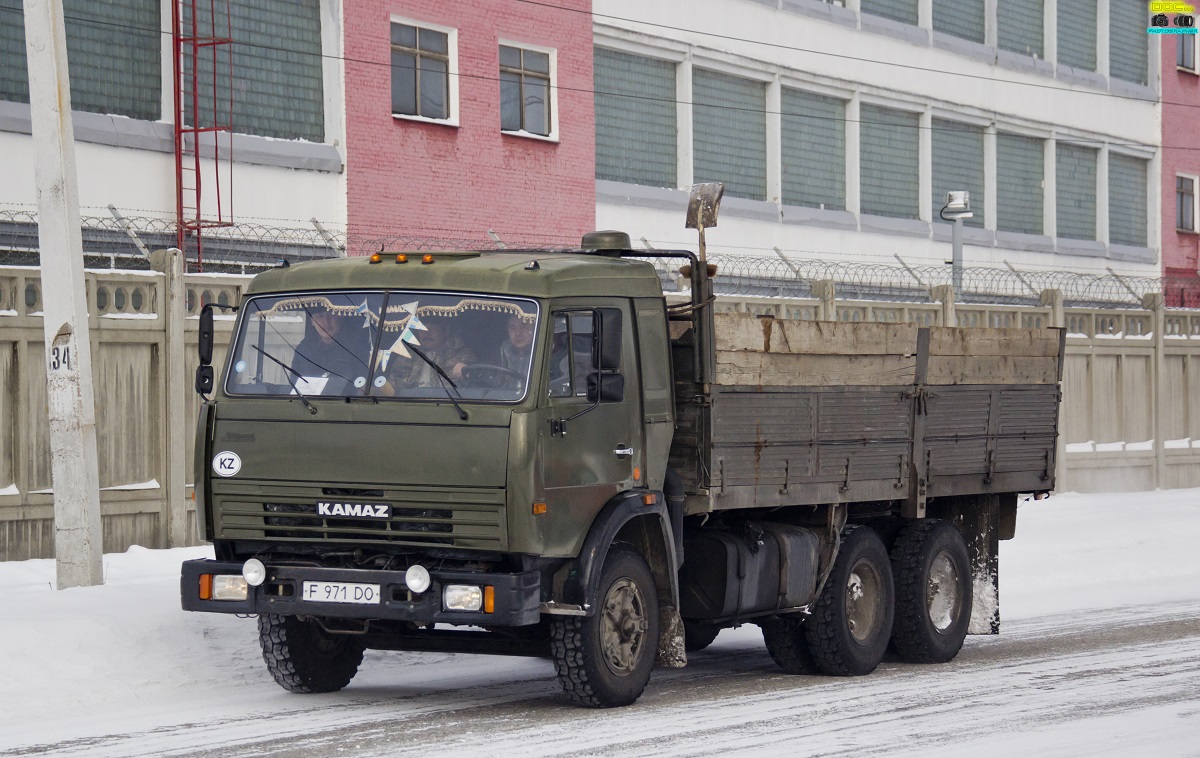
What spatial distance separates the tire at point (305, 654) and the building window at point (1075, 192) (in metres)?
28.4

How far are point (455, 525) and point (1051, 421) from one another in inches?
254

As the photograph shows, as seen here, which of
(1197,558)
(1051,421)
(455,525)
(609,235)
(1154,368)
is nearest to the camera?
(455,525)

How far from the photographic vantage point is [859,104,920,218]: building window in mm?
31609

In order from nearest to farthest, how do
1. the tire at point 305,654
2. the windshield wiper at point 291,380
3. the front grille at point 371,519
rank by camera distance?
1. the front grille at point 371,519
2. the windshield wiper at point 291,380
3. the tire at point 305,654

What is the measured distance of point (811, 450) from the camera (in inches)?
455

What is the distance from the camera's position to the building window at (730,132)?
27.9 meters

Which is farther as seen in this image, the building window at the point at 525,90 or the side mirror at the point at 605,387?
the building window at the point at 525,90

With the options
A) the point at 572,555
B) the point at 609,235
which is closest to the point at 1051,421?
the point at 609,235

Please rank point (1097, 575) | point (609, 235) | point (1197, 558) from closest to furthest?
point (609, 235) < point (1097, 575) < point (1197, 558)

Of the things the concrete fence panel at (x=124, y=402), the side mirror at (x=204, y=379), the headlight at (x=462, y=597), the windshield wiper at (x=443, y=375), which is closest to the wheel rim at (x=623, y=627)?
the headlight at (x=462, y=597)

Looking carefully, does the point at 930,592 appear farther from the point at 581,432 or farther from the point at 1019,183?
the point at 1019,183

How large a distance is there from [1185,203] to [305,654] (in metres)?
34.1

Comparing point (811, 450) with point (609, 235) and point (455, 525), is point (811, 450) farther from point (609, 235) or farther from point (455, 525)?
point (455, 525)

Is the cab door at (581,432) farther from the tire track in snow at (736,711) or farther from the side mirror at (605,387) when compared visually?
the tire track in snow at (736,711)
